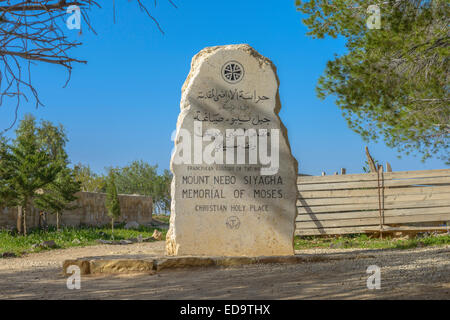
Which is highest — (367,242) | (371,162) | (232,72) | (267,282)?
(232,72)

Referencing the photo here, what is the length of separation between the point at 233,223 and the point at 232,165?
1044 millimetres

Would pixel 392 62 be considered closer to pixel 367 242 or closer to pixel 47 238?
pixel 367 242

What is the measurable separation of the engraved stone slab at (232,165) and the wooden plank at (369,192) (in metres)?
6.29

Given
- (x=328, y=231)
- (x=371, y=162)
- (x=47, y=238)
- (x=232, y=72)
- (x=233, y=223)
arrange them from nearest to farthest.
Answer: (x=233, y=223) → (x=232, y=72) → (x=328, y=231) → (x=47, y=238) → (x=371, y=162)

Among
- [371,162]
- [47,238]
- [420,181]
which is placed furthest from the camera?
[371,162]

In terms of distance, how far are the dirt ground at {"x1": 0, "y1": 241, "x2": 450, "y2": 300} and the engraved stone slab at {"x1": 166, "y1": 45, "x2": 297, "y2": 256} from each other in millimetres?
964

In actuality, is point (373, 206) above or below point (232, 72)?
below

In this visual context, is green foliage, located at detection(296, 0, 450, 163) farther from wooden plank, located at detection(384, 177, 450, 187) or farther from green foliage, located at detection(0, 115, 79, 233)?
green foliage, located at detection(0, 115, 79, 233)

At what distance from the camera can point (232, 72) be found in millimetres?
8266

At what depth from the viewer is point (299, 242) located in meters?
13.1

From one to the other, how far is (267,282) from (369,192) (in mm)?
9095

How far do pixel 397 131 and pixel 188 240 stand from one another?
879 cm

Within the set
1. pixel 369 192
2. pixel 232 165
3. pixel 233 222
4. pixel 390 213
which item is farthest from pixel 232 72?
pixel 390 213

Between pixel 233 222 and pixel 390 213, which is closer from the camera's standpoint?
pixel 233 222
